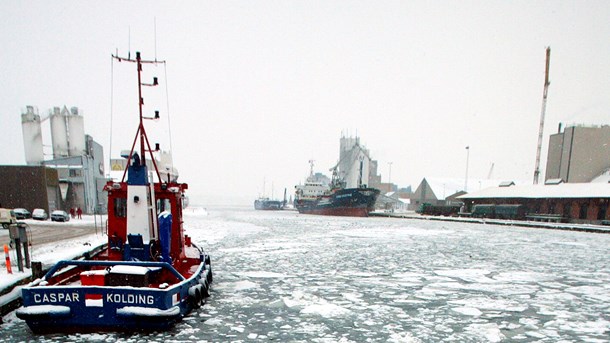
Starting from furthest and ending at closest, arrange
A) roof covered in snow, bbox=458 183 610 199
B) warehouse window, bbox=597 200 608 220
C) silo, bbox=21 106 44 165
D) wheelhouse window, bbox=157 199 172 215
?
silo, bbox=21 106 44 165, roof covered in snow, bbox=458 183 610 199, warehouse window, bbox=597 200 608 220, wheelhouse window, bbox=157 199 172 215

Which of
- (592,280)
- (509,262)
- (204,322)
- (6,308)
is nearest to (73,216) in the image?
(6,308)

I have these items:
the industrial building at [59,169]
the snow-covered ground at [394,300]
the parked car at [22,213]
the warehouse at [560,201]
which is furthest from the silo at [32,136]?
the warehouse at [560,201]

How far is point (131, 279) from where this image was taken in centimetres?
542

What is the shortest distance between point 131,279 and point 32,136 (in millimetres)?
37016

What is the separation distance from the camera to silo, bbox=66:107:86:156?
1394 inches

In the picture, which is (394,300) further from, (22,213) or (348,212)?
(348,212)

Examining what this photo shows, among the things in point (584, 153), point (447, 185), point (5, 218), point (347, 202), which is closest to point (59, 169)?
point (5, 218)

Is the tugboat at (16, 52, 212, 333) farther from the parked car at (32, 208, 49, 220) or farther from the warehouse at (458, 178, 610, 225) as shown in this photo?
the warehouse at (458, 178, 610, 225)

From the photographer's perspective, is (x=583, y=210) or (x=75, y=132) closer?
(x=583, y=210)

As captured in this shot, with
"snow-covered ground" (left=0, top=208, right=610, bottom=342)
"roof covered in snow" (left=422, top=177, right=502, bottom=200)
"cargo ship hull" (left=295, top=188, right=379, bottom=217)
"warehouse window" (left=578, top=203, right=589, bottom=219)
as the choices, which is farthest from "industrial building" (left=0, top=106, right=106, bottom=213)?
"roof covered in snow" (left=422, top=177, right=502, bottom=200)

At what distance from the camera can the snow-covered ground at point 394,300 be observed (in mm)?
5340

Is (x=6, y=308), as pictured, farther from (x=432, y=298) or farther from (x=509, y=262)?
(x=509, y=262)

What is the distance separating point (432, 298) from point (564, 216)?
1320 inches

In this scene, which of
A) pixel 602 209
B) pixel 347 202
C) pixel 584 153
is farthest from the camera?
pixel 347 202
